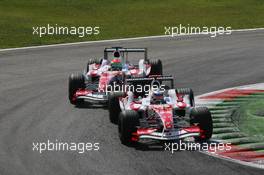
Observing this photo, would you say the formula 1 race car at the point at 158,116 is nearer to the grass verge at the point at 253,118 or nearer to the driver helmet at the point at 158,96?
the driver helmet at the point at 158,96

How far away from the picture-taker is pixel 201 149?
1594 cm

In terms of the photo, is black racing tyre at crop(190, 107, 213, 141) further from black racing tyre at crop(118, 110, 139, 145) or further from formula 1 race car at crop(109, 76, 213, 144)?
black racing tyre at crop(118, 110, 139, 145)

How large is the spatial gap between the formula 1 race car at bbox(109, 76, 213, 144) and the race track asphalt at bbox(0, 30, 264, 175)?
413mm

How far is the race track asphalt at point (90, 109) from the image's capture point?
14.8 metres

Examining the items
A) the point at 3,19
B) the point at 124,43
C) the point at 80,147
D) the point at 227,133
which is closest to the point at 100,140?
the point at 80,147

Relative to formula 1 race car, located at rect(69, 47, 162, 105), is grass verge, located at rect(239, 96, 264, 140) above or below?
below

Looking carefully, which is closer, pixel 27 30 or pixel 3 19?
pixel 27 30

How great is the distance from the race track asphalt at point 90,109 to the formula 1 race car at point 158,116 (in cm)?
41

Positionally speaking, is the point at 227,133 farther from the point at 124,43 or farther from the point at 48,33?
the point at 48,33

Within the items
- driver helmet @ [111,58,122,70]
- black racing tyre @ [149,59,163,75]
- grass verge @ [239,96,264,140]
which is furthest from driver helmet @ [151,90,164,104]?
black racing tyre @ [149,59,163,75]

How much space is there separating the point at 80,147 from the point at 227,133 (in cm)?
369

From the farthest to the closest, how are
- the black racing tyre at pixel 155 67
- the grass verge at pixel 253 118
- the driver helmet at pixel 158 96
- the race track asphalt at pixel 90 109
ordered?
the black racing tyre at pixel 155 67, the driver helmet at pixel 158 96, the grass verge at pixel 253 118, the race track asphalt at pixel 90 109

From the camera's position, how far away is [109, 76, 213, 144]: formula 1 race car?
1639 centimetres

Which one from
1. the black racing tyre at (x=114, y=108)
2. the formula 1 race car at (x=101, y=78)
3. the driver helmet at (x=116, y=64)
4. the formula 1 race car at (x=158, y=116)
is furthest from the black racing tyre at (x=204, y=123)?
the driver helmet at (x=116, y=64)
